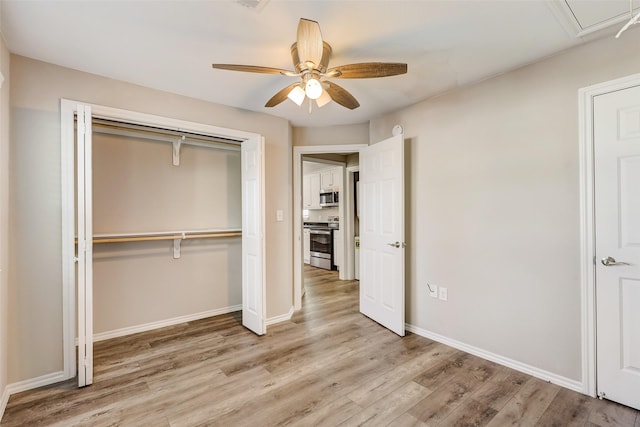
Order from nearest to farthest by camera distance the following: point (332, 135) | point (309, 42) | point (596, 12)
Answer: point (309, 42) → point (596, 12) → point (332, 135)

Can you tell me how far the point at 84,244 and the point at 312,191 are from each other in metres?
5.14

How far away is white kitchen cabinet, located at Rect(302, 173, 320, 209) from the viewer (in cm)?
682

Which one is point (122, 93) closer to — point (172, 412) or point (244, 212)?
point (244, 212)

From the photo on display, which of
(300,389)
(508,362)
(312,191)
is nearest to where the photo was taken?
(300,389)

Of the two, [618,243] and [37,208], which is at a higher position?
[37,208]

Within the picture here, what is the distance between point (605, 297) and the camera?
1.96 metres

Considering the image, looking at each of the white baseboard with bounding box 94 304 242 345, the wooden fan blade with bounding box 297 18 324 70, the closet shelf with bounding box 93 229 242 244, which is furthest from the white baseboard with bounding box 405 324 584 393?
the wooden fan blade with bounding box 297 18 324 70

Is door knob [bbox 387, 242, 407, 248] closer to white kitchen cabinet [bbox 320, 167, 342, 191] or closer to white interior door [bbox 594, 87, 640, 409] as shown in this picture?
white interior door [bbox 594, 87, 640, 409]

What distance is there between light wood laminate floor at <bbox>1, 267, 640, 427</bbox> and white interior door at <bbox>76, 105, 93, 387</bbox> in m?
0.22

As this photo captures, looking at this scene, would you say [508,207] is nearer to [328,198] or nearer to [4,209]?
[4,209]

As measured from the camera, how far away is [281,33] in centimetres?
188

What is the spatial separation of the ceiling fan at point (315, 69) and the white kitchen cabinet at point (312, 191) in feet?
15.2

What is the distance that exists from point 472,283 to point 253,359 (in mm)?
2031

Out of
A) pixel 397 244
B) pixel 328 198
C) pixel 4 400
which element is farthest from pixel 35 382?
pixel 328 198
